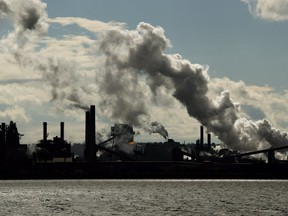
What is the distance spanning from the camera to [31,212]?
90188 mm

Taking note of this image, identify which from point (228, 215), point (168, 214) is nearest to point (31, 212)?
point (168, 214)

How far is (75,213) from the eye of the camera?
86938mm

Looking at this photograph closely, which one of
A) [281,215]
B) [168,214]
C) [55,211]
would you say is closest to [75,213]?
[55,211]

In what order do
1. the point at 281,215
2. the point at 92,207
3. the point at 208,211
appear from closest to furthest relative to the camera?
the point at 281,215 < the point at 208,211 < the point at 92,207

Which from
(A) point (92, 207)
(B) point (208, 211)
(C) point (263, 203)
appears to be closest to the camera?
(B) point (208, 211)

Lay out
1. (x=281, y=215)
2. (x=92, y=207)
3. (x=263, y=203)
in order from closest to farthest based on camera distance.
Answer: (x=281, y=215) → (x=92, y=207) → (x=263, y=203)

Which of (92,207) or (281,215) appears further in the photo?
(92,207)

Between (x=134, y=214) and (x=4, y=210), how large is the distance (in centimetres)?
1981

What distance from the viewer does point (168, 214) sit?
277ft

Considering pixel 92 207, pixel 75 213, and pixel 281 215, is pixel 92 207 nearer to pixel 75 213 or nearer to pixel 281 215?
pixel 75 213

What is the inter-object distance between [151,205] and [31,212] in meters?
19.4

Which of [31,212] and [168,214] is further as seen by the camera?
[31,212]

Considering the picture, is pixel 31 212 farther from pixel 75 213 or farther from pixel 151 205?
pixel 151 205

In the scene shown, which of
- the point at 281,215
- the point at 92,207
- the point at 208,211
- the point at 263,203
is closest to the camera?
the point at 281,215
